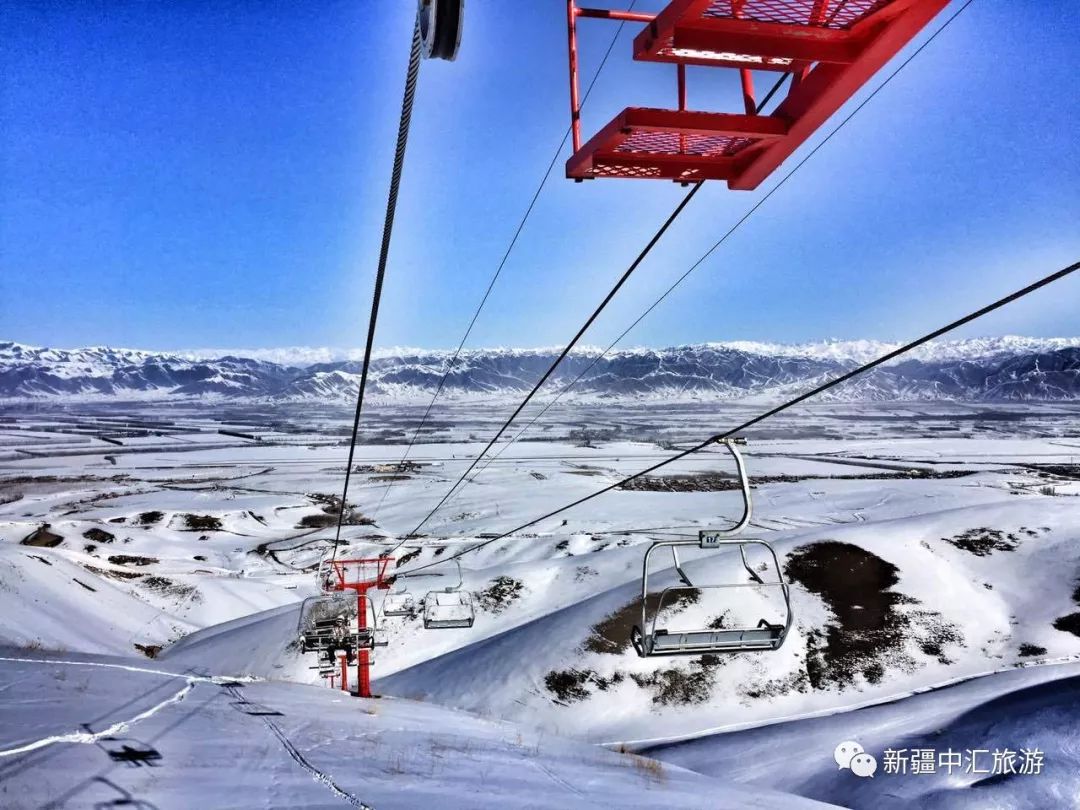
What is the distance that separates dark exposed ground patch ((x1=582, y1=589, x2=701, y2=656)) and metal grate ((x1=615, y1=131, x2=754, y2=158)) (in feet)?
60.4

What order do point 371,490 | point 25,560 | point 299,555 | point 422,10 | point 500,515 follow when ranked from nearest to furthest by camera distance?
point 422,10
point 25,560
point 299,555
point 500,515
point 371,490

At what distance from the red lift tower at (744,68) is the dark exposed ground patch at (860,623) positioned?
66.6 ft

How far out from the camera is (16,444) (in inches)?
4712

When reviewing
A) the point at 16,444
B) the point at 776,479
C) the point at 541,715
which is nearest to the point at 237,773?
the point at 541,715

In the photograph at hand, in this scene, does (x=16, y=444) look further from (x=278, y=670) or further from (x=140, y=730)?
(x=140, y=730)

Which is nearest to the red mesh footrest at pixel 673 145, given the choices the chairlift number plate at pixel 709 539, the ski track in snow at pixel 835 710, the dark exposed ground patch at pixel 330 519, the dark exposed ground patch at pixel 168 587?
the chairlift number plate at pixel 709 539

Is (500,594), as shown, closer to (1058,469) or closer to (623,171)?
(623,171)

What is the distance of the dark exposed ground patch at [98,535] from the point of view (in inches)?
1559

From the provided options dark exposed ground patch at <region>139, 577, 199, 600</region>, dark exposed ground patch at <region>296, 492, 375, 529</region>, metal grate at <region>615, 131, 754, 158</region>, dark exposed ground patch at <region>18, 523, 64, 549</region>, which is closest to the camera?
metal grate at <region>615, 131, 754, 158</region>

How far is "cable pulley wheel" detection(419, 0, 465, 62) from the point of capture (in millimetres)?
2338

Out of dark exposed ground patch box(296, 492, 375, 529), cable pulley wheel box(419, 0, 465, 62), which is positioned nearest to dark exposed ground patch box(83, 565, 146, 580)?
dark exposed ground patch box(296, 492, 375, 529)

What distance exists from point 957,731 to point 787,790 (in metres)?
4.78

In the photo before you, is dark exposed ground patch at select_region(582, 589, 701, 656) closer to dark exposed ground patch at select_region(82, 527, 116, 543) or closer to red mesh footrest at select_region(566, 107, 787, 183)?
red mesh footrest at select_region(566, 107, 787, 183)

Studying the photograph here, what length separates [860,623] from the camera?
22312 millimetres
